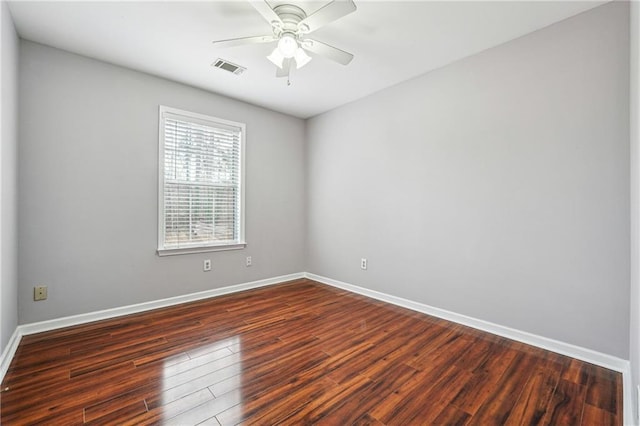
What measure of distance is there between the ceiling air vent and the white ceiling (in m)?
0.07

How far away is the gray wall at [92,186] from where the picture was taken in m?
2.51

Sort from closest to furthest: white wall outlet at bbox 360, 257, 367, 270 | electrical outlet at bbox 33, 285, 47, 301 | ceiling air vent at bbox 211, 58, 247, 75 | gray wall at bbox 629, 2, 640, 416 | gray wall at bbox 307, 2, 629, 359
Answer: gray wall at bbox 629, 2, 640, 416 < gray wall at bbox 307, 2, 629, 359 < electrical outlet at bbox 33, 285, 47, 301 < ceiling air vent at bbox 211, 58, 247, 75 < white wall outlet at bbox 360, 257, 367, 270

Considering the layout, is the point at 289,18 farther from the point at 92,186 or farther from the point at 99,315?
the point at 99,315

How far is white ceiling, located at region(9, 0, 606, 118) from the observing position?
2.09m

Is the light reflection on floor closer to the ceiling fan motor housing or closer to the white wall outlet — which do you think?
the white wall outlet

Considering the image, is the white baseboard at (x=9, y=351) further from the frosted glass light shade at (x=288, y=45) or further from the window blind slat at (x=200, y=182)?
the frosted glass light shade at (x=288, y=45)

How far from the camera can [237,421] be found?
149 cm

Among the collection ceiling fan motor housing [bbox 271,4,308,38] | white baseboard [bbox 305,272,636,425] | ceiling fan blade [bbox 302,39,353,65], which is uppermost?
ceiling fan motor housing [bbox 271,4,308,38]

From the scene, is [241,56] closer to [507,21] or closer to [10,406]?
[507,21]

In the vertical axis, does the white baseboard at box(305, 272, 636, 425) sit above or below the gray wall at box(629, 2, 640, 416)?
below

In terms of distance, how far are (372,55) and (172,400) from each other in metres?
3.12

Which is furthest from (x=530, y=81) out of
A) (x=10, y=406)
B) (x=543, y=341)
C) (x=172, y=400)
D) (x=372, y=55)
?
(x=10, y=406)

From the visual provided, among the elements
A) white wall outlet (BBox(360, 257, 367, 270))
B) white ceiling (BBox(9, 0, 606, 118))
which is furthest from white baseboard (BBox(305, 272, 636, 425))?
white ceiling (BBox(9, 0, 606, 118))

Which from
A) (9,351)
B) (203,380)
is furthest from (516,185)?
(9,351)
